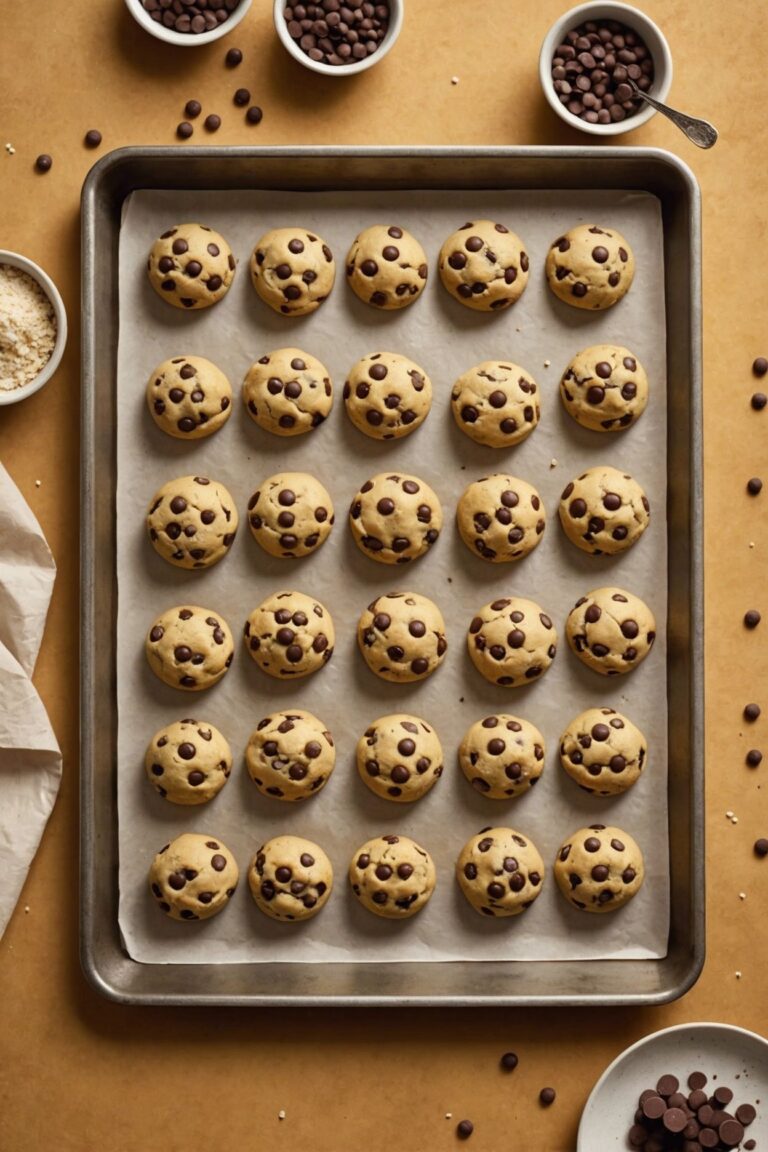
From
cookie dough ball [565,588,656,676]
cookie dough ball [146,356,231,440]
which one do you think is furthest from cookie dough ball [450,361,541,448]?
cookie dough ball [146,356,231,440]

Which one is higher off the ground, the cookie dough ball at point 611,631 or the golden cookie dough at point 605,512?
the golden cookie dough at point 605,512

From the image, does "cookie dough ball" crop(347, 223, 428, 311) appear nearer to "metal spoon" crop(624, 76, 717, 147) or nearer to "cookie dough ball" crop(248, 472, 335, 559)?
"cookie dough ball" crop(248, 472, 335, 559)

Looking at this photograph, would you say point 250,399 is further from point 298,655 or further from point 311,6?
point 311,6

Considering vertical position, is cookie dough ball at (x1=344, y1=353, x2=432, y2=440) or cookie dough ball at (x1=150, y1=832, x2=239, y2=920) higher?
cookie dough ball at (x1=344, y1=353, x2=432, y2=440)

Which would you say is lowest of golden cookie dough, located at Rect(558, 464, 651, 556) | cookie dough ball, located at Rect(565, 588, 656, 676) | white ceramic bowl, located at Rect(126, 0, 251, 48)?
cookie dough ball, located at Rect(565, 588, 656, 676)

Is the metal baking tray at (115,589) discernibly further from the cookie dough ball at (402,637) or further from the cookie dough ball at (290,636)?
the cookie dough ball at (402,637)

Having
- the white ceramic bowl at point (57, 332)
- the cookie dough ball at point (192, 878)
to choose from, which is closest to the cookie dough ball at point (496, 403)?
the white ceramic bowl at point (57, 332)
